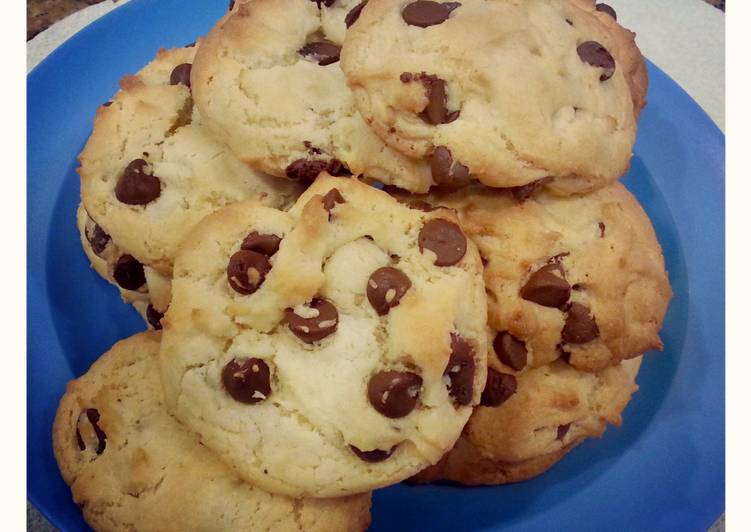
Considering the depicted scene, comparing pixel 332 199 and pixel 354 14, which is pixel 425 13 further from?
pixel 332 199

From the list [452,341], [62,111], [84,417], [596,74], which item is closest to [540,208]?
[596,74]

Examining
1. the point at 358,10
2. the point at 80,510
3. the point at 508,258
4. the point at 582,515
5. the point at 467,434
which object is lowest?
the point at 582,515

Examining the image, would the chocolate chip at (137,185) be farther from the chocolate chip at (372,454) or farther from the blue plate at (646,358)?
the chocolate chip at (372,454)

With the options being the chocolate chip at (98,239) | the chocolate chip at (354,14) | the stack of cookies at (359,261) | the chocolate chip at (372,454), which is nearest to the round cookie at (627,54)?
the stack of cookies at (359,261)

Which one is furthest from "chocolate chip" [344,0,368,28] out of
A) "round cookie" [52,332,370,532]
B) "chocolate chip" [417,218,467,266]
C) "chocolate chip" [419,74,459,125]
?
"round cookie" [52,332,370,532]

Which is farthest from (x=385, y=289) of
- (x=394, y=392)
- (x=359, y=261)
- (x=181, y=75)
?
Result: (x=181, y=75)

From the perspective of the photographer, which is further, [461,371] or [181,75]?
[181,75]

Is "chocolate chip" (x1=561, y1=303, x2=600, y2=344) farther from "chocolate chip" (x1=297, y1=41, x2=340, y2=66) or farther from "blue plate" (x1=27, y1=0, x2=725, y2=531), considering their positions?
"chocolate chip" (x1=297, y1=41, x2=340, y2=66)

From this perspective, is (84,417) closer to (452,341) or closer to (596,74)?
(452,341)
